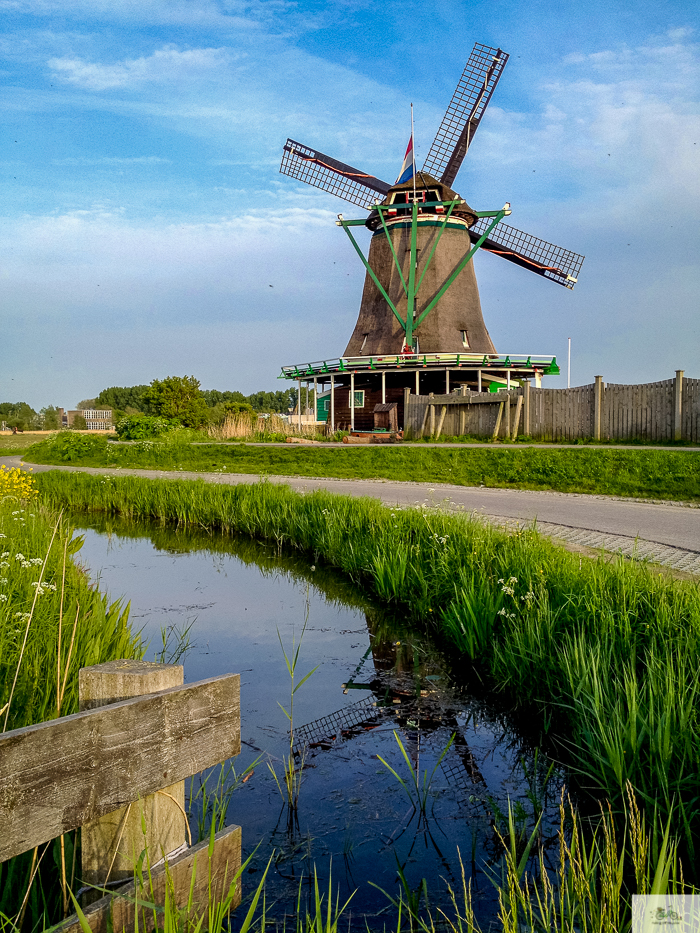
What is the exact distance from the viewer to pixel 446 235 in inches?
1119

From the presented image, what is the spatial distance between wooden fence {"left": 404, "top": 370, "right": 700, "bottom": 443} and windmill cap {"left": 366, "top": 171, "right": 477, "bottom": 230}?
8.96 metres

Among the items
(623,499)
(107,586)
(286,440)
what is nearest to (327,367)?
(286,440)

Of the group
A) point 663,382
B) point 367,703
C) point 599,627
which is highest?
point 663,382

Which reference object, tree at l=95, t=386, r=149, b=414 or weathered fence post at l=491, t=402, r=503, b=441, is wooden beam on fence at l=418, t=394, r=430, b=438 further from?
tree at l=95, t=386, r=149, b=414

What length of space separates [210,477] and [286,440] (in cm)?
1065

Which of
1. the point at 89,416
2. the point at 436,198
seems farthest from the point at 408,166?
the point at 89,416

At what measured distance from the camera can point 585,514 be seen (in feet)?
31.7

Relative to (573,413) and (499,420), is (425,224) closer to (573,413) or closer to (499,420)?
(499,420)

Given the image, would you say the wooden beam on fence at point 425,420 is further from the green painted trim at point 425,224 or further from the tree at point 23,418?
the tree at point 23,418

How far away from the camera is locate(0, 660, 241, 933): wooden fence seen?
1374 mm

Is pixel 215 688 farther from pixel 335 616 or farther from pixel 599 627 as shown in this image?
pixel 335 616

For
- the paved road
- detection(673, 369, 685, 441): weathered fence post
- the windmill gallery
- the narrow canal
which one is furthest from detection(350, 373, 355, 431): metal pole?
the narrow canal

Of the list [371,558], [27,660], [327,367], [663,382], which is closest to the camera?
[27,660]

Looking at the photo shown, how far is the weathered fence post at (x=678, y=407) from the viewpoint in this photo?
17125mm
